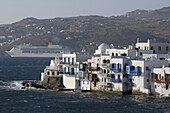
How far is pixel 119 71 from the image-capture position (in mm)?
66750

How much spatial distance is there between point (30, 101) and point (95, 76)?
496 inches

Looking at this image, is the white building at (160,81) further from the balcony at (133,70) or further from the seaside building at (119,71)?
the balcony at (133,70)

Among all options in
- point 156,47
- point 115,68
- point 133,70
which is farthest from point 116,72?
point 156,47

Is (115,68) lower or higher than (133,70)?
higher

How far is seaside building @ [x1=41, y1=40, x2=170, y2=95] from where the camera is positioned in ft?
211

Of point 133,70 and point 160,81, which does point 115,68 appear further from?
point 160,81

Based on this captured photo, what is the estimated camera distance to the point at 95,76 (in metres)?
70.8

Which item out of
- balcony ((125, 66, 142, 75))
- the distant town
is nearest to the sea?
the distant town

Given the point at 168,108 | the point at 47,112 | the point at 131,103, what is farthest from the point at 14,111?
the point at 168,108

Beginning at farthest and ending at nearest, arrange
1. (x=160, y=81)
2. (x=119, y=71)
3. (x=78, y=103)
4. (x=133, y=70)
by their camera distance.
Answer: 1. (x=119, y=71)
2. (x=133, y=70)
3. (x=160, y=81)
4. (x=78, y=103)

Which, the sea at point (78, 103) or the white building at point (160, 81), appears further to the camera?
the white building at point (160, 81)

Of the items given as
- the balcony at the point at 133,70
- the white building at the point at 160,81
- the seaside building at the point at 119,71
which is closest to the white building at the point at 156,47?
the seaside building at the point at 119,71

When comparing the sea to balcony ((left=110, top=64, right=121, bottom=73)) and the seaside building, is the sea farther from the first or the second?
balcony ((left=110, top=64, right=121, bottom=73))

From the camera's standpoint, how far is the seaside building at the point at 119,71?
2532 inches
